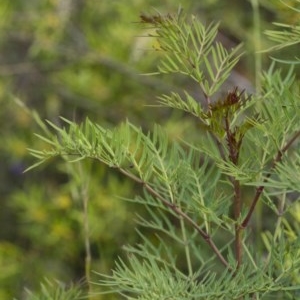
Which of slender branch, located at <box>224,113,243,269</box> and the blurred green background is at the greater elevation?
slender branch, located at <box>224,113,243,269</box>

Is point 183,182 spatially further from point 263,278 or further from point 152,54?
point 152,54

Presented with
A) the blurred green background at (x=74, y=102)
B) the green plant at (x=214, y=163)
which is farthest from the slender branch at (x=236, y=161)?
the blurred green background at (x=74, y=102)

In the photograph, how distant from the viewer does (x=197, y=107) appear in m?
0.67

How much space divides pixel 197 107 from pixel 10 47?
7.26ft

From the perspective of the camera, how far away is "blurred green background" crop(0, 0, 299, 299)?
1977 millimetres

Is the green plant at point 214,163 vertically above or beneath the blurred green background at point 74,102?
above

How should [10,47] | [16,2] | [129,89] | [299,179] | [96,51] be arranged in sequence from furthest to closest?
1. [10,47]
2. [16,2]
3. [129,89]
4. [96,51]
5. [299,179]

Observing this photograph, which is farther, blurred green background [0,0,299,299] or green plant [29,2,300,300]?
blurred green background [0,0,299,299]

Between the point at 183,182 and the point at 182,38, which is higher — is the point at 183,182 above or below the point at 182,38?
below

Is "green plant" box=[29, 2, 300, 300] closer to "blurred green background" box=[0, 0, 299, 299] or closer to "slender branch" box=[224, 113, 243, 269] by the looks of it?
"slender branch" box=[224, 113, 243, 269]

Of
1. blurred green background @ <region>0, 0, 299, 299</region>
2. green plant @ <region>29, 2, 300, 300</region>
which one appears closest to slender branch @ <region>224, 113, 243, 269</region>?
green plant @ <region>29, 2, 300, 300</region>

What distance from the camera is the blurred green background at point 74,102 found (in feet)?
6.48

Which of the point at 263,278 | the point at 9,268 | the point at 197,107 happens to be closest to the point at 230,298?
the point at 263,278

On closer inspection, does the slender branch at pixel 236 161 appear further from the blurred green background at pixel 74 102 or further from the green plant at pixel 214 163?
the blurred green background at pixel 74 102
